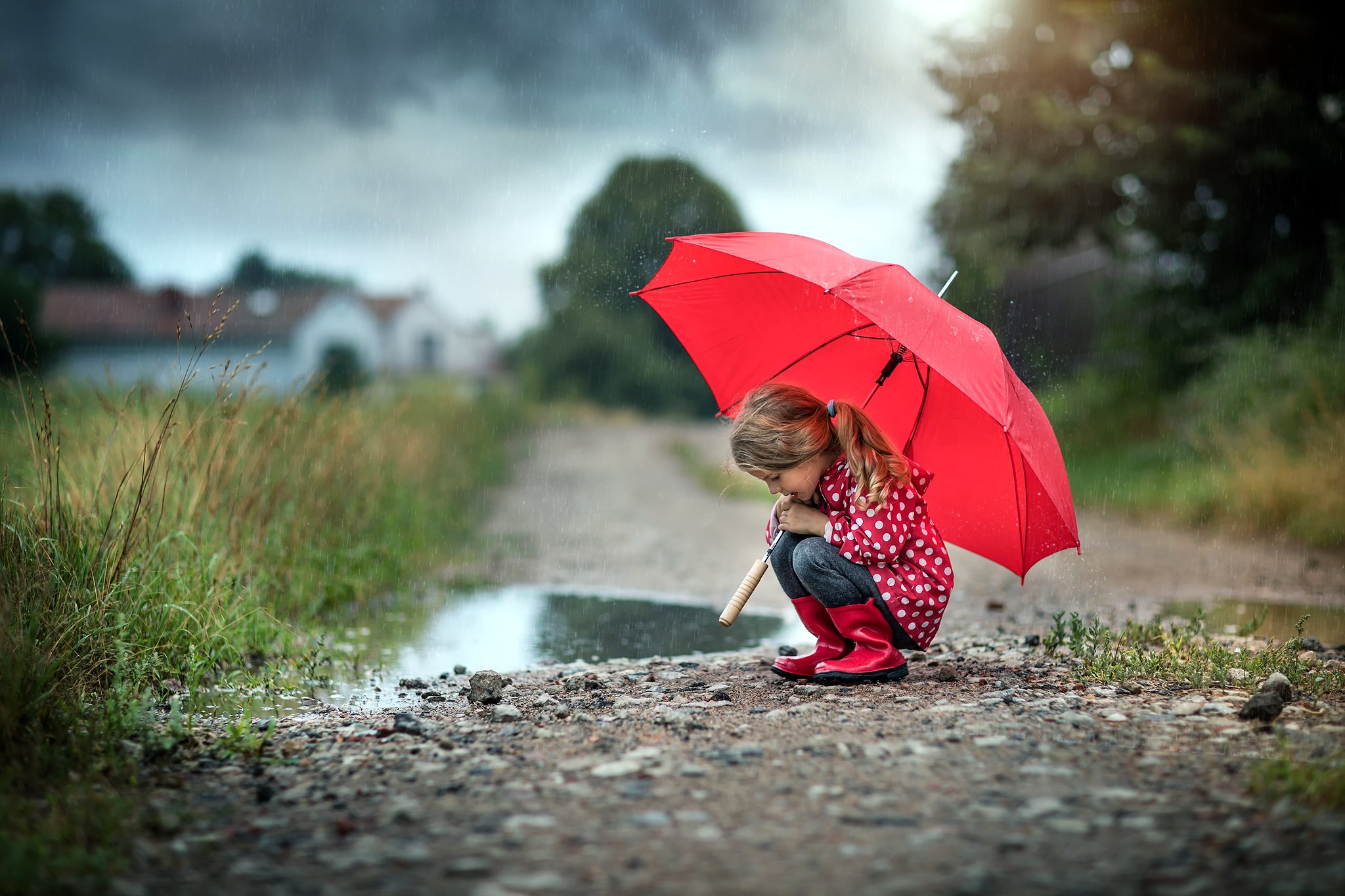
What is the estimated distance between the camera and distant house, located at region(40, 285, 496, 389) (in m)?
29.5

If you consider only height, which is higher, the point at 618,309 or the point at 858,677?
the point at 618,309

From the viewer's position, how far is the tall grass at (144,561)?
8.86ft

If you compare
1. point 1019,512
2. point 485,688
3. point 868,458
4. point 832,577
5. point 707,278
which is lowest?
point 485,688

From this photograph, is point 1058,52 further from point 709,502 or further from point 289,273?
point 289,273

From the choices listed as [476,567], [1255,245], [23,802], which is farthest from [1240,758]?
[1255,245]

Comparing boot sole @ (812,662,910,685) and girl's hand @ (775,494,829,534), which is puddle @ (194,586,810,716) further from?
A: girl's hand @ (775,494,829,534)

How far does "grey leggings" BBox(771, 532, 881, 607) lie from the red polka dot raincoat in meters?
0.03

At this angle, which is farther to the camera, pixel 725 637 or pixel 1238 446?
pixel 1238 446

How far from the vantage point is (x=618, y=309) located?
36469 millimetres

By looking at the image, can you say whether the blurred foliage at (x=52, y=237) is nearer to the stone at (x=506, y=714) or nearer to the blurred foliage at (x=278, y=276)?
the blurred foliage at (x=278, y=276)

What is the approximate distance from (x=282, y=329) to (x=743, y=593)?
117 feet

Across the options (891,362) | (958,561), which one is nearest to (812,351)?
(891,362)

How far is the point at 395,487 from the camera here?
27.6 ft

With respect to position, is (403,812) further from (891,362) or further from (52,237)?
(52,237)
